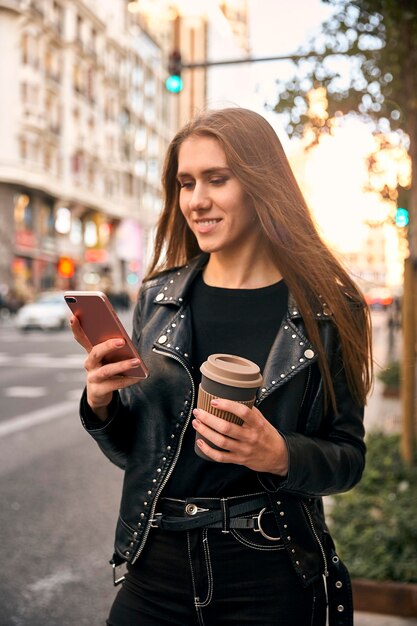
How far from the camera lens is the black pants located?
1.71 m

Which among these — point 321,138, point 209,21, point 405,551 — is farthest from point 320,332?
point 209,21

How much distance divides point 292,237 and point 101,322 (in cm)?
58

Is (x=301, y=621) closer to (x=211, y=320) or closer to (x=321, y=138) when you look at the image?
(x=211, y=320)

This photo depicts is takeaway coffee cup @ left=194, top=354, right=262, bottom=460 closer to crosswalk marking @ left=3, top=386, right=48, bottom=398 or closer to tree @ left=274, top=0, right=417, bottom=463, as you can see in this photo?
tree @ left=274, top=0, right=417, bottom=463

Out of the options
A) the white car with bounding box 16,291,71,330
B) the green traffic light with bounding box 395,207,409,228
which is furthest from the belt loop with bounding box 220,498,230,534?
the white car with bounding box 16,291,71,330

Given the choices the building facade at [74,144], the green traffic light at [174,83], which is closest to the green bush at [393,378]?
the green traffic light at [174,83]

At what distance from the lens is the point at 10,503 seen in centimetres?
605

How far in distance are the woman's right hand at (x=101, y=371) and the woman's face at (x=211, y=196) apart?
1.31 feet

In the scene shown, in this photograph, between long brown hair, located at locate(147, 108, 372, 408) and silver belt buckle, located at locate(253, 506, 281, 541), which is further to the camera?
long brown hair, located at locate(147, 108, 372, 408)

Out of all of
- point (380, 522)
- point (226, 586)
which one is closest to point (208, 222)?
point (226, 586)

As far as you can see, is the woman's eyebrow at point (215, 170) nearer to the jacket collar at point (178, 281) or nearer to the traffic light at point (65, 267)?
the jacket collar at point (178, 281)

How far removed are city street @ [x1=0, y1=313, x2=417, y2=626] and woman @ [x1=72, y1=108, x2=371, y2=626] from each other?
219 centimetres

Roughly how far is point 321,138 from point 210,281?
3.92 m

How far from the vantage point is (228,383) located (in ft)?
4.67
